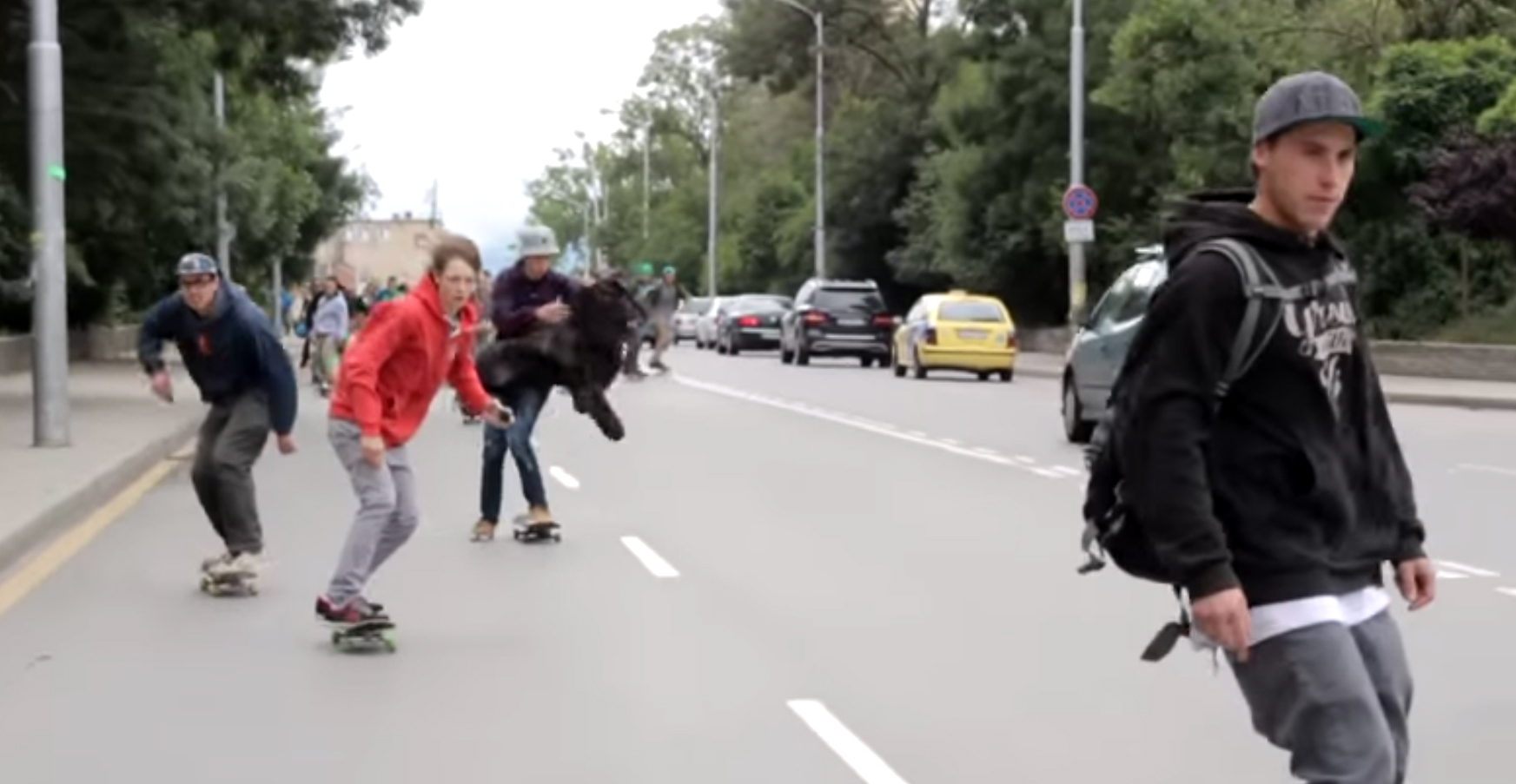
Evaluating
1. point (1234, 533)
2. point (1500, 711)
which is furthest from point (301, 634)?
point (1234, 533)

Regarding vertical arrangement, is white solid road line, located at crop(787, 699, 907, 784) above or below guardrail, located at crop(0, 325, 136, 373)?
above

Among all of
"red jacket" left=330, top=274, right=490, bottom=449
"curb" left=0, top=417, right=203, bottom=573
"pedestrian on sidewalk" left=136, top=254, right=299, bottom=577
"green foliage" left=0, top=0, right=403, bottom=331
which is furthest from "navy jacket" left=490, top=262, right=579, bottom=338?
"green foliage" left=0, top=0, right=403, bottom=331

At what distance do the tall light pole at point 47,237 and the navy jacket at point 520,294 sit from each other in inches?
317

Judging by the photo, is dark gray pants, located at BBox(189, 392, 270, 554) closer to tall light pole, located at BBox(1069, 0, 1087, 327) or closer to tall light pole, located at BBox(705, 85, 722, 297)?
tall light pole, located at BBox(1069, 0, 1087, 327)

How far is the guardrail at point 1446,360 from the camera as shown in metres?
36.3

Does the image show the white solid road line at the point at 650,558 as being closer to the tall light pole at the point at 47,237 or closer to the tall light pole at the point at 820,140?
the tall light pole at the point at 47,237

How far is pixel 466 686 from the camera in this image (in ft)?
31.4

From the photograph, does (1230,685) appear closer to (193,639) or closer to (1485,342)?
(193,639)

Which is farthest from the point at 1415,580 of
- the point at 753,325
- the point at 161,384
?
the point at 753,325

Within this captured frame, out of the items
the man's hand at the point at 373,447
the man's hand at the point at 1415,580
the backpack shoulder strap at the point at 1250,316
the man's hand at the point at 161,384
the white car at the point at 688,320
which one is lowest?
the white car at the point at 688,320

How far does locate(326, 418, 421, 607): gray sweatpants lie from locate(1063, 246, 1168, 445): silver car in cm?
1177

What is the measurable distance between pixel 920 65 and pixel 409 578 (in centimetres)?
5837

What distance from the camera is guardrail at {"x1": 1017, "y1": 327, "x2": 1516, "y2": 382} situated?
36.3 metres

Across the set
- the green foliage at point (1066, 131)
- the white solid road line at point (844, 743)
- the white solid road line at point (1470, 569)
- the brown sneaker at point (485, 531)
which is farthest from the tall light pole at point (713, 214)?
the white solid road line at point (844, 743)
